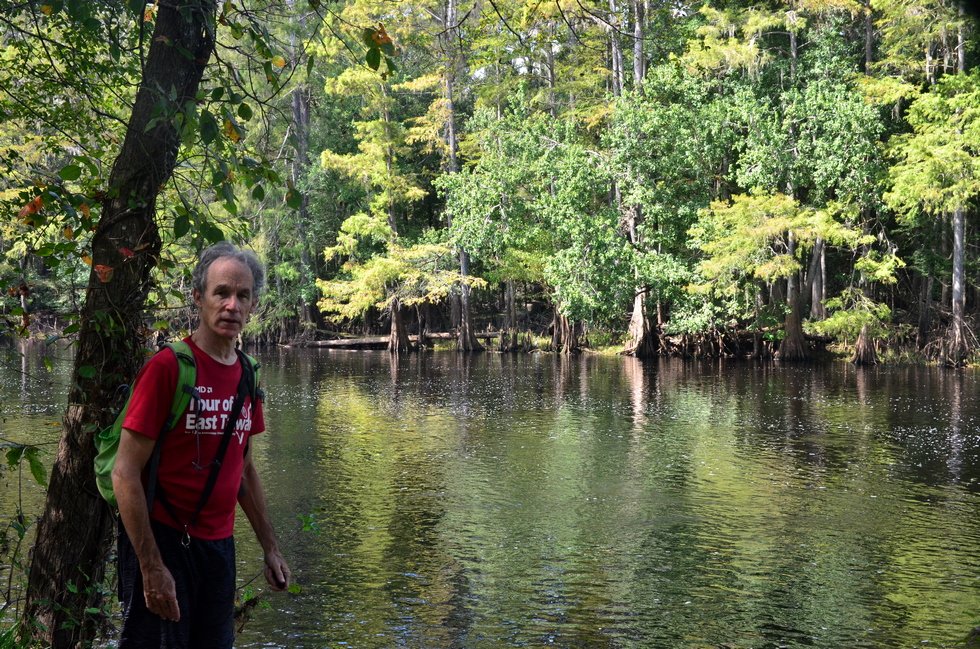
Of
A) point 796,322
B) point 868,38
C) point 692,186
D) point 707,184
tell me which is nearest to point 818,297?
point 796,322

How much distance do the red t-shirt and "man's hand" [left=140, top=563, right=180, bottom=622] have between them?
157mm

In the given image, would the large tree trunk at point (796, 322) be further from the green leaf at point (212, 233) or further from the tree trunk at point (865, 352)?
the green leaf at point (212, 233)

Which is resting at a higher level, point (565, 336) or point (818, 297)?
point (818, 297)

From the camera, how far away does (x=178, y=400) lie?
2895 millimetres

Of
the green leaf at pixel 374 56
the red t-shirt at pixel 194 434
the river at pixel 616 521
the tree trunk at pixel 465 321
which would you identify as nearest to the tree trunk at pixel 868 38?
the river at pixel 616 521

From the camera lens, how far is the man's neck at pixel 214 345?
308 centimetres

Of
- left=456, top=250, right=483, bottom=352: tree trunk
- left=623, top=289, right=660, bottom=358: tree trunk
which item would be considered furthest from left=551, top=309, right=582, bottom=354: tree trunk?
left=456, top=250, right=483, bottom=352: tree trunk

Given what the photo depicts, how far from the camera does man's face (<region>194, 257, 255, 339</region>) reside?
3.06 metres

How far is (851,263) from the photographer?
30.7 metres

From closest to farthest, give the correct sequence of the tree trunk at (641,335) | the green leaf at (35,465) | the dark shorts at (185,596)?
the dark shorts at (185,596), the green leaf at (35,465), the tree trunk at (641,335)

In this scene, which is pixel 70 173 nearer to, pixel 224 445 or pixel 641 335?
pixel 224 445

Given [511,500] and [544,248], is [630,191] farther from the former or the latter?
[511,500]

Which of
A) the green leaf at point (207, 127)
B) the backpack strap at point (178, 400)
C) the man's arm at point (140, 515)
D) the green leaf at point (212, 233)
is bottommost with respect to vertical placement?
the man's arm at point (140, 515)

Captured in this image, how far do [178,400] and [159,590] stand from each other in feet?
1.87
